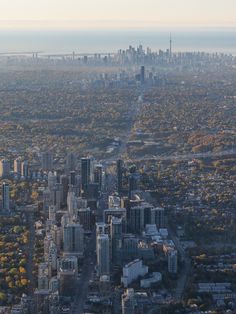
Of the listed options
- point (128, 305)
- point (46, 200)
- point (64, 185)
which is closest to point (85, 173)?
point (64, 185)

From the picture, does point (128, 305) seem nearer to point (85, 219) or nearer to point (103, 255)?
point (103, 255)

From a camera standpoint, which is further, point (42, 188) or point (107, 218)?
point (42, 188)

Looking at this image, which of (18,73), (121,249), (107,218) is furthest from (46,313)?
(18,73)

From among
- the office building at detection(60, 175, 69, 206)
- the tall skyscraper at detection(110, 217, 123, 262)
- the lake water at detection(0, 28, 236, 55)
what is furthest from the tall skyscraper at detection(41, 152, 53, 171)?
the lake water at detection(0, 28, 236, 55)

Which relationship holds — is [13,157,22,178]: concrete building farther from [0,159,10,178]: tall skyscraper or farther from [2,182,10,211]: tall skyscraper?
[2,182,10,211]: tall skyscraper

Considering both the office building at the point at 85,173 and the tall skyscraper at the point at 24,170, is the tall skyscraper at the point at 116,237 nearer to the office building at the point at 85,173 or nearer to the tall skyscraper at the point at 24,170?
the office building at the point at 85,173

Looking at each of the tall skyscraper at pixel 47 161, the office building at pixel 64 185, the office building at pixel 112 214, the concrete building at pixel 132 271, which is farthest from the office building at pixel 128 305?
the tall skyscraper at pixel 47 161

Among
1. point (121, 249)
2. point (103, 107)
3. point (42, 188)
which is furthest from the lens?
point (103, 107)

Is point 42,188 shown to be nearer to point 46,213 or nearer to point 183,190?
point 46,213
